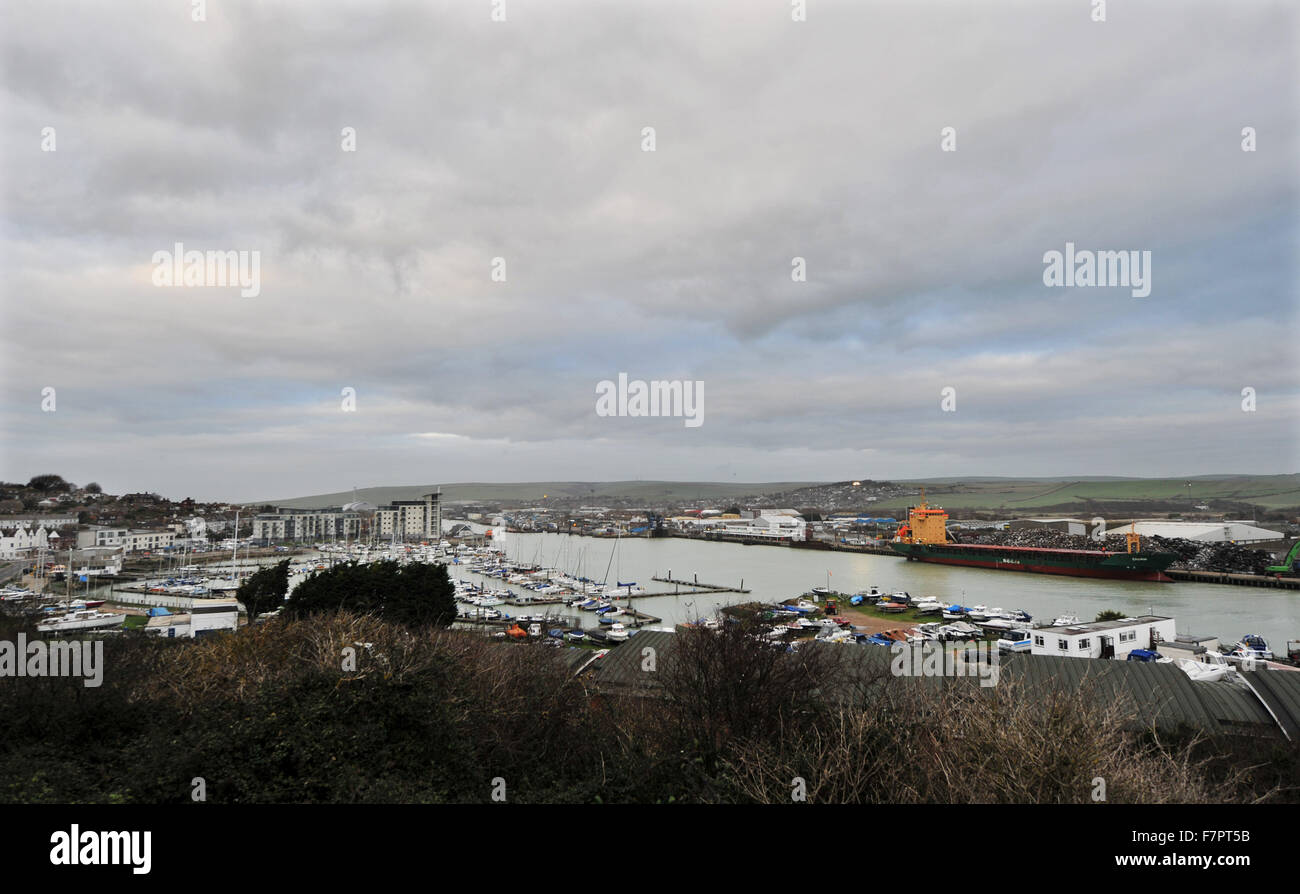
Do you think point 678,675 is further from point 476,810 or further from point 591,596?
point 591,596

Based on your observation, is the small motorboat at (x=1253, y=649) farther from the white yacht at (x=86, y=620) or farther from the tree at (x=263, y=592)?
the white yacht at (x=86, y=620)

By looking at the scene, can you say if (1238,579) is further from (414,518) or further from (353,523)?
(353,523)

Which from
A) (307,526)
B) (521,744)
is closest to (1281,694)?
(521,744)

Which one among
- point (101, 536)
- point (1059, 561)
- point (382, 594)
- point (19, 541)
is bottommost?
point (1059, 561)

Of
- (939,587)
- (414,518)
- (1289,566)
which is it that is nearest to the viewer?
(939,587)

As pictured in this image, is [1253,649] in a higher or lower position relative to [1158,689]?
lower

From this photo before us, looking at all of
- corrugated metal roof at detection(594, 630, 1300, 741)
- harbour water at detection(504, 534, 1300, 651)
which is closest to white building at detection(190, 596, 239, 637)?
harbour water at detection(504, 534, 1300, 651)
